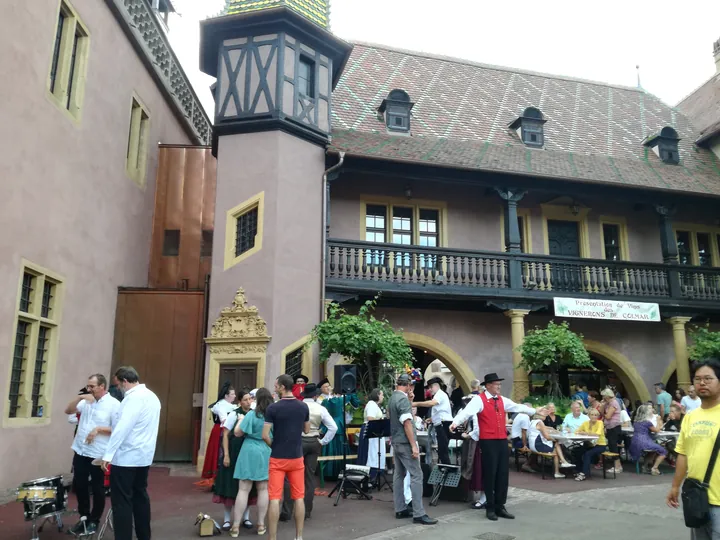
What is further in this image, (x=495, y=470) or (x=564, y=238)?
(x=564, y=238)

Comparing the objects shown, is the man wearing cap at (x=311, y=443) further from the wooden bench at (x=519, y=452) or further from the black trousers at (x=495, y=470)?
the wooden bench at (x=519, y=452)

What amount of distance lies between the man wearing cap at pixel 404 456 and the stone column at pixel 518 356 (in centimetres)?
813


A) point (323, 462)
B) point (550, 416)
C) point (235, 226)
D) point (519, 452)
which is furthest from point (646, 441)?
point (235, 226)

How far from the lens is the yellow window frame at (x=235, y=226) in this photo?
13766 millimetres

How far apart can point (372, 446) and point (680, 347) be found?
428 inches

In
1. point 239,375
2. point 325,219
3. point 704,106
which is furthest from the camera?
point 704,106

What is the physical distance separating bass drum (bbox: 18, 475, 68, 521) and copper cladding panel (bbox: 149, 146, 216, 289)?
9047 mm

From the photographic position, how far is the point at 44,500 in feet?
21.5

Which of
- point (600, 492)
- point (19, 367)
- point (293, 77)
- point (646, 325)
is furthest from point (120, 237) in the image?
point (646, 325)

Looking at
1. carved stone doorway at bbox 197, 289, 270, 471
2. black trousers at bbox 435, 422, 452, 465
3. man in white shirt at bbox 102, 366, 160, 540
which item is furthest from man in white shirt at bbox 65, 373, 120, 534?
carved stone doorway at bbox 197, 289, 270, 471

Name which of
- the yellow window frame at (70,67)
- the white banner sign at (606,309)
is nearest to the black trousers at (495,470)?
the white banner sign at (606,309)

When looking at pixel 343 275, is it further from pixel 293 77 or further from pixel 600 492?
pixel 600 492

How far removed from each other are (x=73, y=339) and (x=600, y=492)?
975 cm

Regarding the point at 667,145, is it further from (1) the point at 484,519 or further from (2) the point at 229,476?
(2) the point at 229,476
